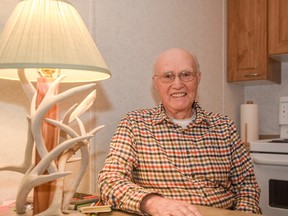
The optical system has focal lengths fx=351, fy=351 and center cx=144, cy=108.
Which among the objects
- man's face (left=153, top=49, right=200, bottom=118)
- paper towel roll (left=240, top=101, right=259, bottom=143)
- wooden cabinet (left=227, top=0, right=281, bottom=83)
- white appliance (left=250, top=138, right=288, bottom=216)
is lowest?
white appliance (left=250, top=138, right=288, bottom=216)

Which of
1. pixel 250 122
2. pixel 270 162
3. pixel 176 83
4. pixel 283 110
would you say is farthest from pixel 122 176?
pixel 283 110

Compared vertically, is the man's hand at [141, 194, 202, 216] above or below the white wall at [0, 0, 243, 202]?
below

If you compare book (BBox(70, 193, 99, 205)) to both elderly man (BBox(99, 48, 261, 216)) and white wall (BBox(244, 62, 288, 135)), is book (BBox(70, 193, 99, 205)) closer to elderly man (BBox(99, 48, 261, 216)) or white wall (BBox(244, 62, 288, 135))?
elderly man (BBox(99, 48, 261, 216))

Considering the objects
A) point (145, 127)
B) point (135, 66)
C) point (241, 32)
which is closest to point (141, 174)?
point (145, 127)

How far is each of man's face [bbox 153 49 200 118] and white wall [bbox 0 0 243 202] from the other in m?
0.21

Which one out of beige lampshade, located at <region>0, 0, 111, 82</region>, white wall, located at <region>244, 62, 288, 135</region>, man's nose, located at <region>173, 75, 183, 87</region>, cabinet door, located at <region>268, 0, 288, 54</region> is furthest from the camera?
white wall, located at <region>244, 62, 288, 135</region>

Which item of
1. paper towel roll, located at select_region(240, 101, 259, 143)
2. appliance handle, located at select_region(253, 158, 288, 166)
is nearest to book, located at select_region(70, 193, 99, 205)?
appliance handle, located at select_region(253, 158, 288, 166)

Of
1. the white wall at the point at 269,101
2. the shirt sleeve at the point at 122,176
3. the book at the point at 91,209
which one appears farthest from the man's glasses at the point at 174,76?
the white wall at the point at 269,101

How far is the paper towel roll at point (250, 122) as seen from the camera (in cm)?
273

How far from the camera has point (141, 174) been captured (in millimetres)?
1499

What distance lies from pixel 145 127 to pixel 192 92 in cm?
31

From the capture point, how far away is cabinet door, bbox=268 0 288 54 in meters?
2.49

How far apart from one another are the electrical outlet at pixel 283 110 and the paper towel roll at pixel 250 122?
176 mm

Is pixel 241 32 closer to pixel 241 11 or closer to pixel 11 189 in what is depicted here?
pixel 241 11
